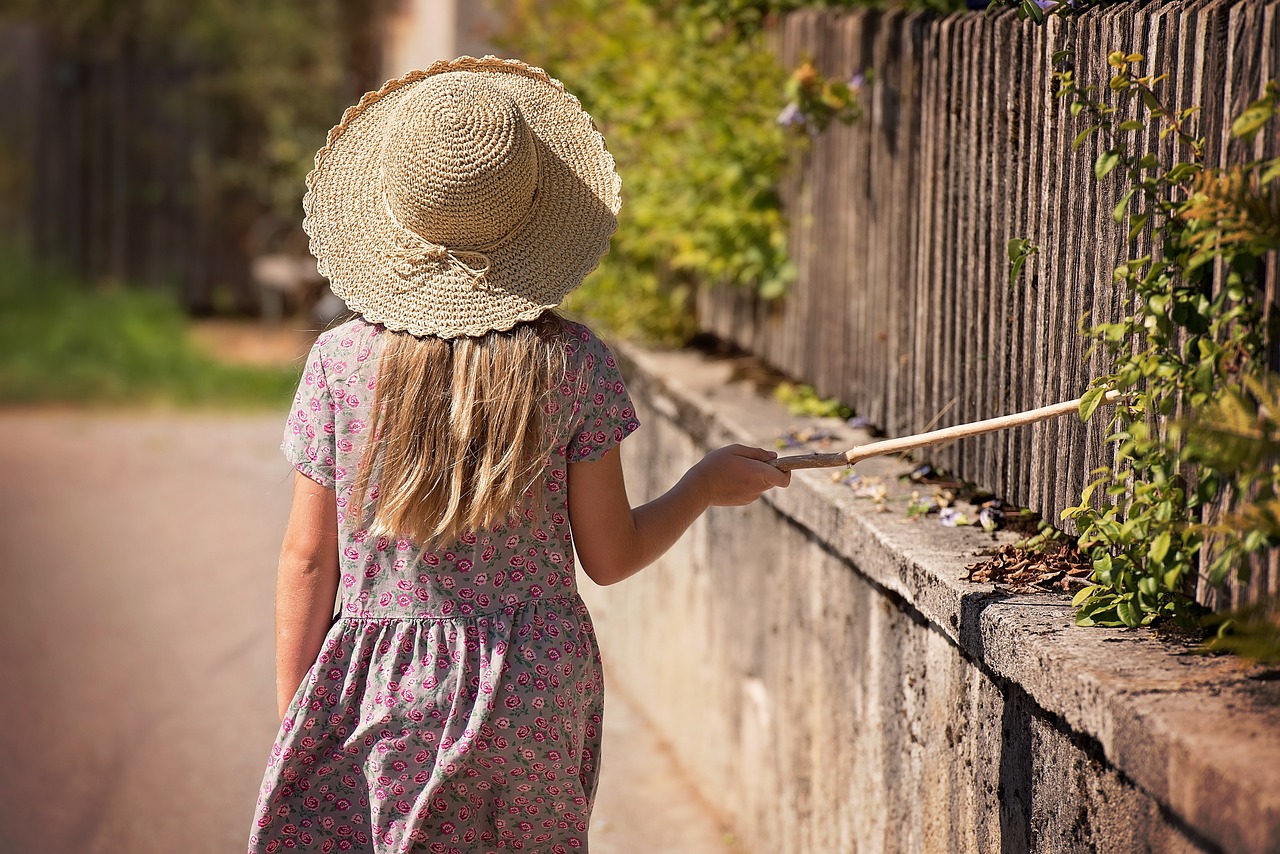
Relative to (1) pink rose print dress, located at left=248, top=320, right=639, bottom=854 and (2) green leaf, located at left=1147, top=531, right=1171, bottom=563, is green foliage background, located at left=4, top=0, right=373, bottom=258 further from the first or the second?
(2) green leaf, located at left=1147, top=531, right=1171, bottom=563

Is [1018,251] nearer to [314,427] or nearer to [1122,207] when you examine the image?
[1122,207]

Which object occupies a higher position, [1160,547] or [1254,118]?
[1254,118]

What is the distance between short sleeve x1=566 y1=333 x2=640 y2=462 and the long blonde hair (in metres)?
0.05

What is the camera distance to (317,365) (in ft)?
6.77

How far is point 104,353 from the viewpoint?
1029 cm

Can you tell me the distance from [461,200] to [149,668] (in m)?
3.38

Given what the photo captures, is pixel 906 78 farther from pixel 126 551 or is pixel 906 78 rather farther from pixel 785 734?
pixel 126 551

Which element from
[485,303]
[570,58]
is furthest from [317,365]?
[570,58]

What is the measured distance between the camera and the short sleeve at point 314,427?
6.75 ft

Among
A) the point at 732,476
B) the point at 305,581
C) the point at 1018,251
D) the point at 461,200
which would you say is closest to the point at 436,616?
the point at 305,581

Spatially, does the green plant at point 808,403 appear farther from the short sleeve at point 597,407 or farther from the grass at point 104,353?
the grass at point 104,353

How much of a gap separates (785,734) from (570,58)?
3036 millimetres

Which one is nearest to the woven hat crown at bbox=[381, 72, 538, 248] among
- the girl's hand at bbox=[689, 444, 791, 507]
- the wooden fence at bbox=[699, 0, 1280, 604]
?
the girl's hand at bbox=[689, 444, 791, 507]

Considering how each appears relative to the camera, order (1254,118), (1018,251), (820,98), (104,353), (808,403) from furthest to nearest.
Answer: (104,353) < (808,403) < (820,98) < (1018,251) < (1254,118)
